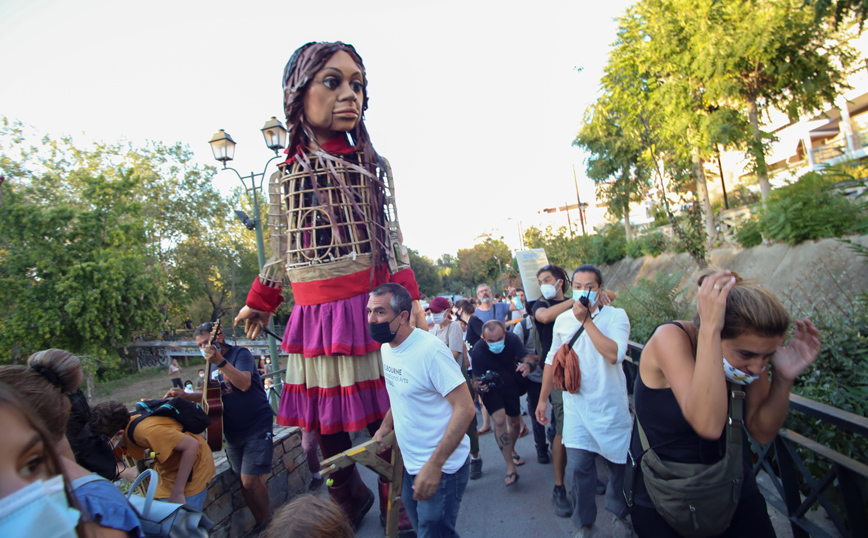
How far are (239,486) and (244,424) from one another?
603 millimetres

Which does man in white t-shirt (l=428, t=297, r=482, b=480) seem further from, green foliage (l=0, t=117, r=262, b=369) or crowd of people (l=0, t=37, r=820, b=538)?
green foliage (l=0, t=117, r=262, b=369)

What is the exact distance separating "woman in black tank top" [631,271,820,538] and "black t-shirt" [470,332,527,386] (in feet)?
8.66

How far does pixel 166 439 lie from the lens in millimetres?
2908

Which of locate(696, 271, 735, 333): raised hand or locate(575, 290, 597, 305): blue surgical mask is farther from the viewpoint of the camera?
locate(575, 290, 597, 305): blue surgical mask

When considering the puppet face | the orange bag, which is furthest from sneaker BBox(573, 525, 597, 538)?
the puppet face

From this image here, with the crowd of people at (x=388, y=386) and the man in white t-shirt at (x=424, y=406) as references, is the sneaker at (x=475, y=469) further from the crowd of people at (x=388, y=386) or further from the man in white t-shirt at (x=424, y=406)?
the man in white t-shirt at (x=424, y=406)

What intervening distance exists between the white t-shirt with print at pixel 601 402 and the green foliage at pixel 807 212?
32.2 ft

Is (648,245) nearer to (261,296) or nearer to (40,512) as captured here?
(261,296)

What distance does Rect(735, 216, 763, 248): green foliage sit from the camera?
14.0 m

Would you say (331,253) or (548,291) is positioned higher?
(331,253)

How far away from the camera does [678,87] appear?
581 inches

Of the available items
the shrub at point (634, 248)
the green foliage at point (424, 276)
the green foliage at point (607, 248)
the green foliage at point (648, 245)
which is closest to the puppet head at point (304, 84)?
the green foliage at point (648, 245)

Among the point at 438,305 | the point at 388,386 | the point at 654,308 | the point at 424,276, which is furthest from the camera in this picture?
the point at 424,276

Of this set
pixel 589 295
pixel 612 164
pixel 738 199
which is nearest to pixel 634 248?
pixel 612 164
